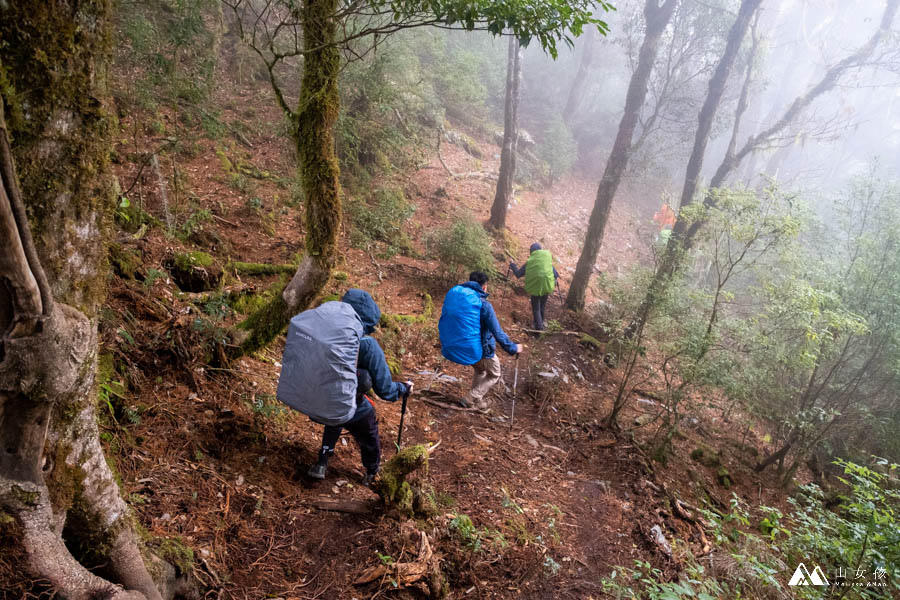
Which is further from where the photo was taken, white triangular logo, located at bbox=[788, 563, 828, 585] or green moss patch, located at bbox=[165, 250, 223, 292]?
green moss patch, located at bbox=[165, 250, 223, 292]

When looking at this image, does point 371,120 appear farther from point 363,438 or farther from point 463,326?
point 363,438

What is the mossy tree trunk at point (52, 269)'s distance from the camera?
60.0 inches

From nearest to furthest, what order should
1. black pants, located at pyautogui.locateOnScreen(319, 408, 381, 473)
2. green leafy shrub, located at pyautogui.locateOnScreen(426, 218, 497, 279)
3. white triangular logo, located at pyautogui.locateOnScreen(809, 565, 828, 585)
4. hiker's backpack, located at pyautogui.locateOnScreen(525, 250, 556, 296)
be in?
white triangular logo, located at pyautogui.locateOnScreen(809, 565, 828, 585) → black pants, located at pyautogui.locateOnScreen(319, 408, 381, 473) → hiker's backpack, located at pyautogui.locateOnScreen(525, 250, 556, 296) → green leafy shrub, located at pyautogui.locateOnScreen(426, 218, 497, 279)

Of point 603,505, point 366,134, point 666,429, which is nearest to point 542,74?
point 366,134

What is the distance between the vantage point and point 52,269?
5.64 ft

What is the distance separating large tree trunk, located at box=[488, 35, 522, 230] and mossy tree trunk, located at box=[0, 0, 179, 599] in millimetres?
13091

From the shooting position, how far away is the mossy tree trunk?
1.52m

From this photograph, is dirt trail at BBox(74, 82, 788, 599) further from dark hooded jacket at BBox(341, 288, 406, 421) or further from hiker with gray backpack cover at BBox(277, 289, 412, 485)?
dark hooded jacket at BBox(341, 288, 406, 421)

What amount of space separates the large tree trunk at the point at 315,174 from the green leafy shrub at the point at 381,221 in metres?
5.31

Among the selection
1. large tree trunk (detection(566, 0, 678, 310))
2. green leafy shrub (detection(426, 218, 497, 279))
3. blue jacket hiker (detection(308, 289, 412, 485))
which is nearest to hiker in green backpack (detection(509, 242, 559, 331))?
green leafy shrub (detection(426, 218, 497, 279))

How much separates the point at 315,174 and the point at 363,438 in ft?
8.81

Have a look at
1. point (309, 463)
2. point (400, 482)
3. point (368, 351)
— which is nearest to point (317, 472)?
point (309, 463)

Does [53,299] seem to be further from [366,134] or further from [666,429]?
[366,134]

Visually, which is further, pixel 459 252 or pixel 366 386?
pixel 459 252
